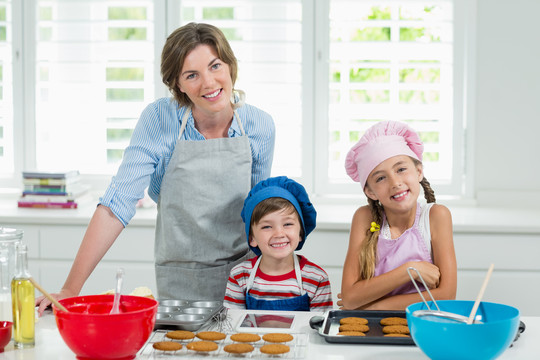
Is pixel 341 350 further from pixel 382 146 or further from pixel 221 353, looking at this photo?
pixel 382 146

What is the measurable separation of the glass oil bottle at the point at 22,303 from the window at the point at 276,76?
2.14 meters

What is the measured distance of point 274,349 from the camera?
1.27 m

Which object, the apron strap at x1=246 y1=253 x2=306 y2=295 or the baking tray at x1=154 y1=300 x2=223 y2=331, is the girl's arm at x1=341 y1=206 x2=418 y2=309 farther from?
the baking tray at x1=154 y1=300 x2=223 y2=331

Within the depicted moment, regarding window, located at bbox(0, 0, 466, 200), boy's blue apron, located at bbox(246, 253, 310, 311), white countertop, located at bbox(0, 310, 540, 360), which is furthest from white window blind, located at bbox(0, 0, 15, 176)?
white countertop, located at bbox(0, 310, 540, 360)

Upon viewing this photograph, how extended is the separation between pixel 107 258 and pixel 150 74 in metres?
0.97

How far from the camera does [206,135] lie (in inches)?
82.5

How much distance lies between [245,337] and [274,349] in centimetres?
9

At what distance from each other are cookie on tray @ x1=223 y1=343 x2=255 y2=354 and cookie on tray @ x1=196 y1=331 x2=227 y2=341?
6 cm

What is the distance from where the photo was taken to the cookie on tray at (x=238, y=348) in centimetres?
127

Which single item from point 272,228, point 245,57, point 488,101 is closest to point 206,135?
point 272,228

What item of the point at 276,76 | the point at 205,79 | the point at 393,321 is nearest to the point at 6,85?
the point at 276,76

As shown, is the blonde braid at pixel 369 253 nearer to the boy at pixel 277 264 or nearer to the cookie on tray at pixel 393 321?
the boy at pixel 277 264

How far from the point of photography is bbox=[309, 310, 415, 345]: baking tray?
4.42 ft

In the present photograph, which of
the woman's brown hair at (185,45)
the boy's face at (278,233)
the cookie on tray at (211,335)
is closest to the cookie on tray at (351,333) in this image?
the cookie on tray at (211,335)
